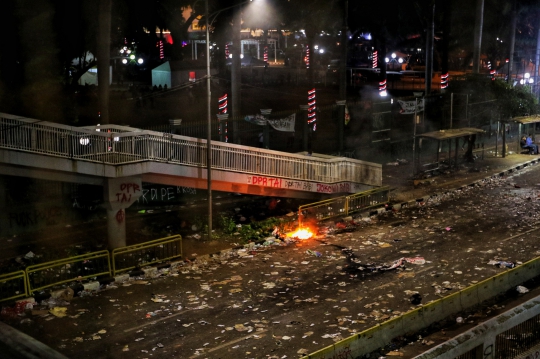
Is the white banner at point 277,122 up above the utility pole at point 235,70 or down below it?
below

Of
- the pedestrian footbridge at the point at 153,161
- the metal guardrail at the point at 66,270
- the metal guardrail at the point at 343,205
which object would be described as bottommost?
the metal guardrail at the point at 66,270

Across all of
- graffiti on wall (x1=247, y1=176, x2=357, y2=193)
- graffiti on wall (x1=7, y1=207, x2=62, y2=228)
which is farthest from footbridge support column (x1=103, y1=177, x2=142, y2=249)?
graffiti on wall (x1=247, y1=176, x2=357, y2=193)

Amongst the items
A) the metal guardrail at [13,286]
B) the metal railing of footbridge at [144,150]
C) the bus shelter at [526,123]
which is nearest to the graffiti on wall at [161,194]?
the metal railing of footbridge at [144,150]

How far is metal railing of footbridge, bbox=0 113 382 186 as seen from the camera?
18297 millimetres

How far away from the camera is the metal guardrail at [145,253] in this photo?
60.7 feet

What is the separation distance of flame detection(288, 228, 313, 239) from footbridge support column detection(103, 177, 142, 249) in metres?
5.30

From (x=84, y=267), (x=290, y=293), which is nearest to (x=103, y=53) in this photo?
(x=84, y=267)

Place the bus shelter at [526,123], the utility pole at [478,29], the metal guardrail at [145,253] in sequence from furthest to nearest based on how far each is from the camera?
1. the utility pole at [478,29]
2. the bus shelter at [526,123]
3. the metal guardrail at [145,253]

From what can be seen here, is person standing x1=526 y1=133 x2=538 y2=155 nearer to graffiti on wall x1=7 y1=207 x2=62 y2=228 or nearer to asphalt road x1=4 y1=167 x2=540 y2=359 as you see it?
asphalt road x1=4 y1=167 x2=540 y2=359

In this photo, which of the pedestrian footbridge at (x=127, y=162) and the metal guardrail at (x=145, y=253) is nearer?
the pedestrian footbridge at (x=127, y=162)

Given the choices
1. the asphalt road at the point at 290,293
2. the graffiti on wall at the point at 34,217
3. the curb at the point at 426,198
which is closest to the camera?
the asphalt road at the point at 290,293

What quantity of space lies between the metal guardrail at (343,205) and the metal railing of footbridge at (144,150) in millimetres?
1167

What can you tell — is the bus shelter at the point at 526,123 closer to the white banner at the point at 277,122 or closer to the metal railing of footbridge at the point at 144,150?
the white banner at the point at 277,122

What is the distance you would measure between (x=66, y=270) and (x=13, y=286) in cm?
143
